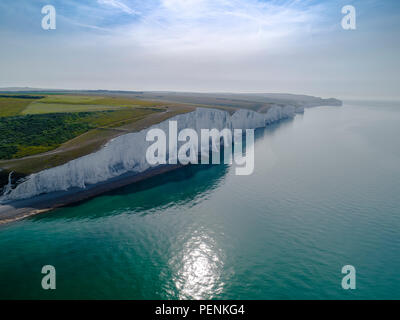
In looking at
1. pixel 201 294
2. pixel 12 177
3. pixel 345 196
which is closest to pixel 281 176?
pixel 345 196

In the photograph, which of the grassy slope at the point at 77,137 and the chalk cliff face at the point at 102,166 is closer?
the chalk cliff face at the point at 102,166

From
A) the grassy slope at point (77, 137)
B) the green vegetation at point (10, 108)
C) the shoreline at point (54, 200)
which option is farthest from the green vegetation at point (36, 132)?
the shoreline at point (54, 200)

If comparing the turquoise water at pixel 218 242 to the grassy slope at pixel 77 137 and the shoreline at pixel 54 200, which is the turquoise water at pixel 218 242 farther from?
the grassy slope at pixel 77 137

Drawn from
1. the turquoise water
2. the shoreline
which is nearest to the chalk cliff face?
the shoreline

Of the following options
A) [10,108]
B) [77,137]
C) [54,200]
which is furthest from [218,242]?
[10,108]

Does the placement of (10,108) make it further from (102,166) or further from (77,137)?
(102,166)
